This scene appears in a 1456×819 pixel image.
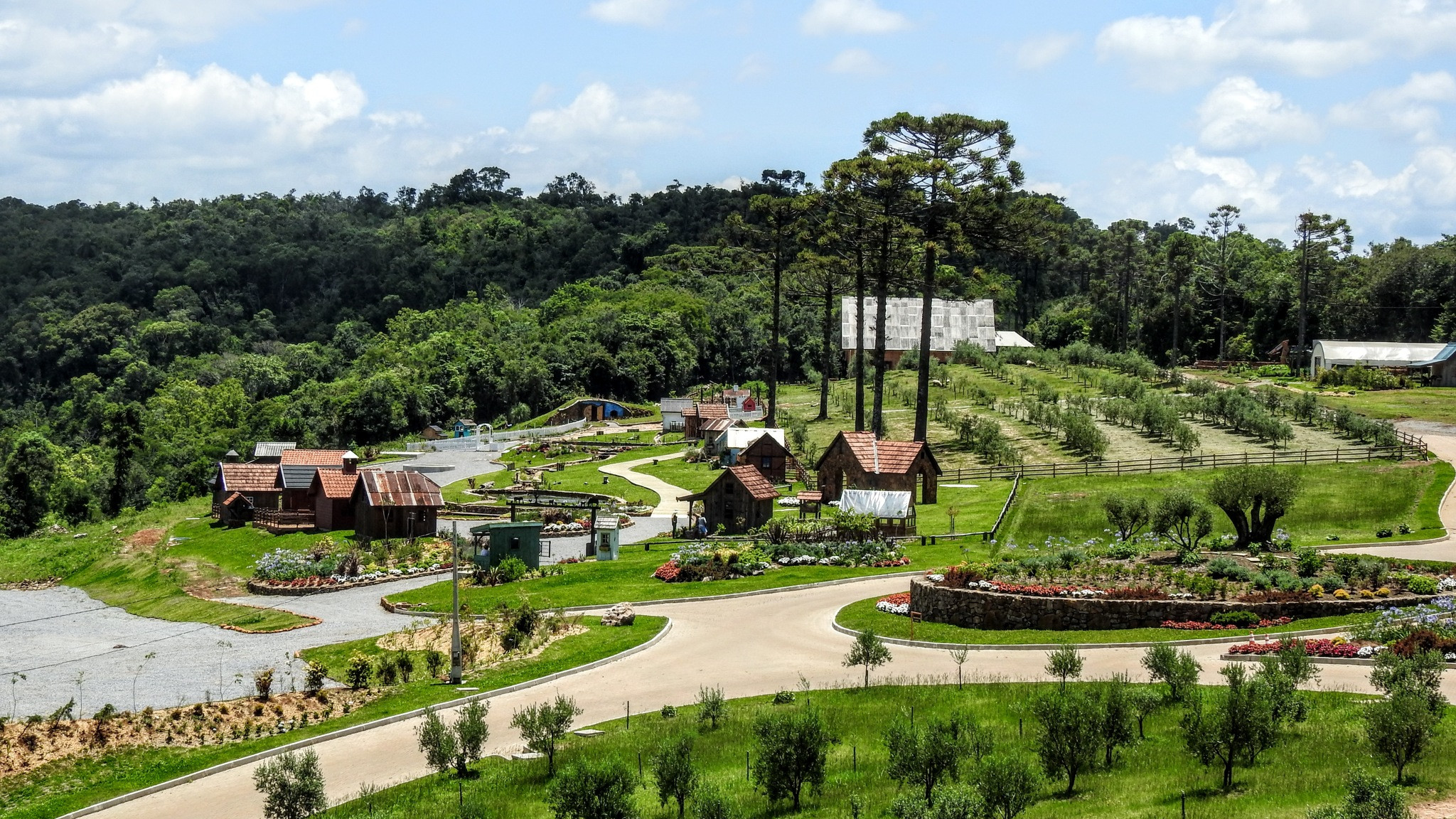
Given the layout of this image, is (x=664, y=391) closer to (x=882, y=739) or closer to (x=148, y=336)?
(x=148, y=336)

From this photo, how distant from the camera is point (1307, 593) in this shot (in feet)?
114

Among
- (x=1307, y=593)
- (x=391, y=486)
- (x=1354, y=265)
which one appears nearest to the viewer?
(x=1307, y=593)

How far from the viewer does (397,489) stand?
63438 millimetres

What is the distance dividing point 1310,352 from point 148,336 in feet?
449

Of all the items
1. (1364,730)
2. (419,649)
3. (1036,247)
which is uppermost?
(1036,247)

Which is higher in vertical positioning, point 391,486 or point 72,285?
point 72,285

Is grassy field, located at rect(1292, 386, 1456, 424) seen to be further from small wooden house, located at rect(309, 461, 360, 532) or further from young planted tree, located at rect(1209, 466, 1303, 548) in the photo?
small wooden house, located at rect(309, 461, 360, 532)

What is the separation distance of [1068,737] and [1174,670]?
228 inches

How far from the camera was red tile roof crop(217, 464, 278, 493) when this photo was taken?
7269cm

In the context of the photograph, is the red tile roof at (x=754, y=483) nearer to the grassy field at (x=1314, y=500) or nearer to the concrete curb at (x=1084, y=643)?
the grassy field at (x=1314, y=500)

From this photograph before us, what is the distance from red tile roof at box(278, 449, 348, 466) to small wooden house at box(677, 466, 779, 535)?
26.7 metres

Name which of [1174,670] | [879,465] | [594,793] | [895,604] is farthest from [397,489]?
[594,793]

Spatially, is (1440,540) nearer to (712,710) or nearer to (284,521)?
(712,710)

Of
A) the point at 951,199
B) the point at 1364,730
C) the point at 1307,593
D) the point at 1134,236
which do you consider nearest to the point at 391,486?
the point at 951,199
